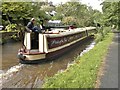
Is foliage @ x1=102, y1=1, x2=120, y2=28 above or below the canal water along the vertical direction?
above

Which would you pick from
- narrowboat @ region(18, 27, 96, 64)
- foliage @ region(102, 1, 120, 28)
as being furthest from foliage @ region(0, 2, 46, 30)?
narrowboat @ region(18, 27, 96, 64)

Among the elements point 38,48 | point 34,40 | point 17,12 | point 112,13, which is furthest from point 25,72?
point 17,12

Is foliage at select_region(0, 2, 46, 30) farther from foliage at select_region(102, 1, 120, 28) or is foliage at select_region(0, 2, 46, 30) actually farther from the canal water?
the canal water

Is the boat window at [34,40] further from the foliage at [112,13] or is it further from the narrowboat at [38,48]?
the foliage at [112,13]

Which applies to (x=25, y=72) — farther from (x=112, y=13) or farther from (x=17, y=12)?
(x=17, y=12)

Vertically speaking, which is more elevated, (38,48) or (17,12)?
(17,12)

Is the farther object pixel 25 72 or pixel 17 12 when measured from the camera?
pixel 17 12

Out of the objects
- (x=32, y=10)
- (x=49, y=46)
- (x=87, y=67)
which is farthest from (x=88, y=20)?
(x=87, y=67)

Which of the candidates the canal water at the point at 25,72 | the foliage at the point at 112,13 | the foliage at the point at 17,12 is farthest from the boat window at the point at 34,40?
the foliage at the point at 17,12

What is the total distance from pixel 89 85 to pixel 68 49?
13048 mm

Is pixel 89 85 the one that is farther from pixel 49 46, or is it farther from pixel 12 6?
pixel 12 6

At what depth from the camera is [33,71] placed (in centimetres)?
1308

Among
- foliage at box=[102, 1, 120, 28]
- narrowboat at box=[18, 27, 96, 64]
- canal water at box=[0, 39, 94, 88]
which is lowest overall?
canal water at box=[0, 39, 94, 88]

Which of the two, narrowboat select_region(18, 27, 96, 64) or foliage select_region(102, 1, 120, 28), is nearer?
narrowboat select_region(18, 27, 96, 64)
